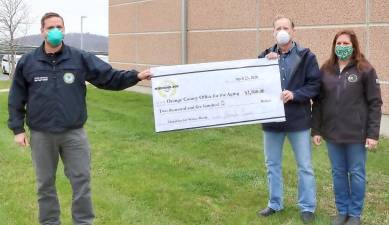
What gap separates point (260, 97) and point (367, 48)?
4.63 m

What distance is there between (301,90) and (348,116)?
0.46 metres

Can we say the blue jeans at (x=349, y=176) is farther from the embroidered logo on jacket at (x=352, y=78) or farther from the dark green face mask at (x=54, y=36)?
the dark green face mask at (x=54, y=36)

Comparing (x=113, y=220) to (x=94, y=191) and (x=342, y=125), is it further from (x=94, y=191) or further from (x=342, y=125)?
(x=342, y=125)

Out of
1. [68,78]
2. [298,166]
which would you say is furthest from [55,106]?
[298,166]

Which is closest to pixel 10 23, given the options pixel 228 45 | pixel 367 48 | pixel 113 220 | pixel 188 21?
pixel 188 21

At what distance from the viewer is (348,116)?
15.8 ft

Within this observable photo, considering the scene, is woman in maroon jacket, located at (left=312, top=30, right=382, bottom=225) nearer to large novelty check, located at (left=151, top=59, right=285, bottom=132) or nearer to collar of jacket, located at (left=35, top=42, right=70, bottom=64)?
large novelty check, located at (left=151, top=59, right=285, bottom=132)

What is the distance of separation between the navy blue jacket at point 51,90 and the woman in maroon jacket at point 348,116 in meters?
2.04

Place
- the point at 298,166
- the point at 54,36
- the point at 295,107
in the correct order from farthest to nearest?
the point at 298,166
the point at 295,107
the point at 54,36

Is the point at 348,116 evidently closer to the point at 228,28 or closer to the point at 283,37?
the point at 283,37

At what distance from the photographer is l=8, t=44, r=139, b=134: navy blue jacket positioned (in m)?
4.51

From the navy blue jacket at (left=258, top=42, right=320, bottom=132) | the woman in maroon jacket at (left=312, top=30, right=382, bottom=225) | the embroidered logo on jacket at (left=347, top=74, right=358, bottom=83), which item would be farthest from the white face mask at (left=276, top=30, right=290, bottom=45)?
the embroidered logo on jacket at (left=347, top=74, right=358, bottom=83)

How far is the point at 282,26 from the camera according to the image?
4.86 metres

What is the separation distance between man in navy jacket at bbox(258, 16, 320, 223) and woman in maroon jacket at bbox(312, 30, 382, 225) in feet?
0.42
